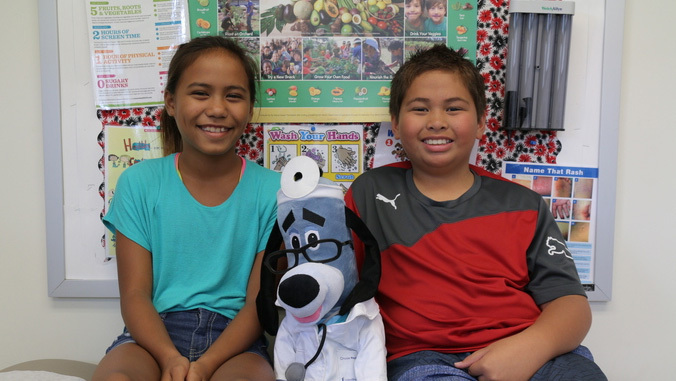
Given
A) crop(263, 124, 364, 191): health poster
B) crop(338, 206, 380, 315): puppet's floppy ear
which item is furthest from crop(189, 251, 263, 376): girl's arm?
crop(263, 124, 364, 191): health poster

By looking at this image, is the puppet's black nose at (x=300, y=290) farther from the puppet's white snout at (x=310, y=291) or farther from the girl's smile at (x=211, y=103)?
the girl's smile at (x=211, y=103)

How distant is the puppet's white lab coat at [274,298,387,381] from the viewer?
78cm

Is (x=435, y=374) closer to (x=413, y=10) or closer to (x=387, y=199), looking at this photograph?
(x=387, y=199)

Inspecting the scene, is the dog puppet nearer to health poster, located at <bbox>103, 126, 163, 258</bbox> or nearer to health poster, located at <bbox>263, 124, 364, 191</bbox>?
health poster, located at <bbox>263, 124, 364, 191</bbox>

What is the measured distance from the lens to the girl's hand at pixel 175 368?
81cm

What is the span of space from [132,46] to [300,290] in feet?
2.58

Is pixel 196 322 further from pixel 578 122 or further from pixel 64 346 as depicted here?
pixel 578 122

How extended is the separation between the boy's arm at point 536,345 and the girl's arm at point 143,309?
0.49m

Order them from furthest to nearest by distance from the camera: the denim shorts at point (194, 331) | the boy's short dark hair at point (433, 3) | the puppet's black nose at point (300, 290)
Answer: the boy's short dark hair at point (433, 3) < the denim shorts at point (194, 331) < the puppet's black nose at point (300, 290)

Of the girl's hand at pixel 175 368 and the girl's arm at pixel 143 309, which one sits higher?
the girl's arm at pixel 143 309

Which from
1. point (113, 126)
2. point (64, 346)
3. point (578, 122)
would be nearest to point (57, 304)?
point (64, 346)

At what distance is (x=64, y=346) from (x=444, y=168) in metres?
1.04

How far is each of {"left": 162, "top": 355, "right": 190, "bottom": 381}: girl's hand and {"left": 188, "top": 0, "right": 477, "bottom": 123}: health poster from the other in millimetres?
565

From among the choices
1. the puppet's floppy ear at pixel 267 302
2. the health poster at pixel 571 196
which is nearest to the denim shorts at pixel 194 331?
Answer: the puppet's floppy ear at pixel 267 302
